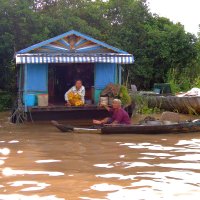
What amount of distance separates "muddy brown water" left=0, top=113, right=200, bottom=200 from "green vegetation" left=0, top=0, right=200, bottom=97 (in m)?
11.2

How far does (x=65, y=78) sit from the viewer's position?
1767 centimetres

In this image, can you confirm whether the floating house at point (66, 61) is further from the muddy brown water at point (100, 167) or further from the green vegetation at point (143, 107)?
the muddy brown water at point (100, 167)

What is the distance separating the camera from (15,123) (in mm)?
14469

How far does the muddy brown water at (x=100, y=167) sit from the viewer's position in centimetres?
585

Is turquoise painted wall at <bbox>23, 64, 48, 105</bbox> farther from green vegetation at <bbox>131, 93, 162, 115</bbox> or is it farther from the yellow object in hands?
green vegetation at <bbox>131, 93, 162, 115</bbox>

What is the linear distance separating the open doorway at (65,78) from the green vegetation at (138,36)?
152 inches

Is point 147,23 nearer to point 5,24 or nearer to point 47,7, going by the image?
point 47,7

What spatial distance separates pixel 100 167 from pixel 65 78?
10548 mm

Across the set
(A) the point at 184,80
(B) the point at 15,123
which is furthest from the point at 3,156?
(A) the point at 184,80

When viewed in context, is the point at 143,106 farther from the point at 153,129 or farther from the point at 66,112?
the point at 153,129

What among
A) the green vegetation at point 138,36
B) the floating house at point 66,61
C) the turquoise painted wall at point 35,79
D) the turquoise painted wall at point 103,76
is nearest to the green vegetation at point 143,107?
the turquoise painted wall at point 103,76

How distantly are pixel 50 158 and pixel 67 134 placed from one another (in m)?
3.30

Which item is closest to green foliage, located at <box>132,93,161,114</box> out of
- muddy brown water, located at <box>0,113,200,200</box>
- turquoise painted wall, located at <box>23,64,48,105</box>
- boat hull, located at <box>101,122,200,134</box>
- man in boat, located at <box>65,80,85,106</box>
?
man in boat, located at <box>65,80,85,106</box>

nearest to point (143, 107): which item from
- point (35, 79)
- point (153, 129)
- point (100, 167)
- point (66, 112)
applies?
point (66, 112)
